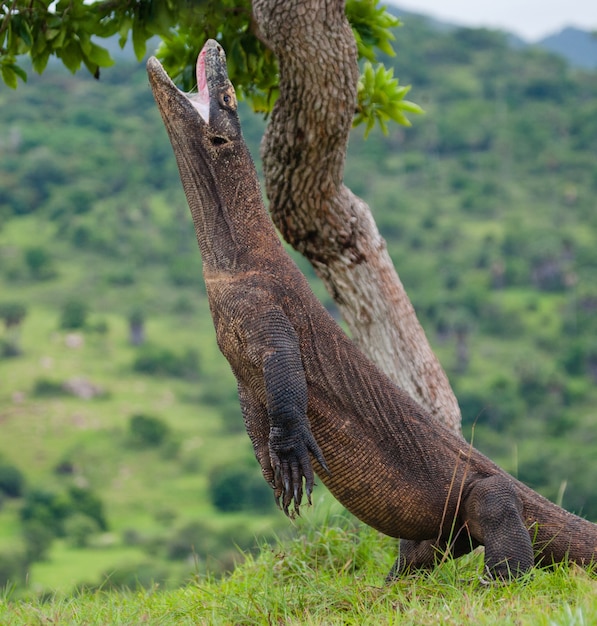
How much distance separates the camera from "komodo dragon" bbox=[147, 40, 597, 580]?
4109mm

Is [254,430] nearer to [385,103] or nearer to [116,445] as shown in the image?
[385,103]

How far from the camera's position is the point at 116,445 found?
164 feet

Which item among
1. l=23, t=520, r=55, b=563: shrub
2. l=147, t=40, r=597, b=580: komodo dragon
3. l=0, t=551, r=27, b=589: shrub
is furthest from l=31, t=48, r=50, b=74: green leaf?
l=23, t=520, r=55, b=563: shrub

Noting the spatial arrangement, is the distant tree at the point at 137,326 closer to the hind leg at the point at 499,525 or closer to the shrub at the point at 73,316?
the shrub at the point at 73,316

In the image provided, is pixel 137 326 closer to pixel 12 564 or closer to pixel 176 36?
pixel 12 564

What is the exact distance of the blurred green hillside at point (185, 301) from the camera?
43438 millimetres

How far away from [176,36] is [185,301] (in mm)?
53105

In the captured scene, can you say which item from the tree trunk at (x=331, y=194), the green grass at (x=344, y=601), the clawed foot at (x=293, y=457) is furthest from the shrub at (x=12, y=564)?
the clawed foot at (x=293, y=457)

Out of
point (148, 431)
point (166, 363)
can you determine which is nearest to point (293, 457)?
point (148, 431)

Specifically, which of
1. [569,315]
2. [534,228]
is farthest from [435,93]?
[569,315]

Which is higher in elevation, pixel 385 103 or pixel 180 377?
pixel 385 103

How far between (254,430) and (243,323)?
1.78 ft

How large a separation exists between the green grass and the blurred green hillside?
95.2 feet

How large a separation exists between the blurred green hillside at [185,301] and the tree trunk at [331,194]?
28.3m
